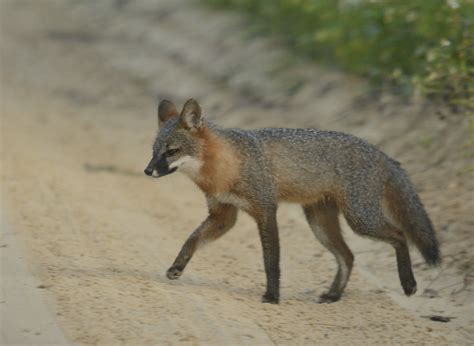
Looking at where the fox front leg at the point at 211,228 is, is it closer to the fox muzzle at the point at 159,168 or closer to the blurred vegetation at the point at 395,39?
the fox muzzle at the point at 159,168

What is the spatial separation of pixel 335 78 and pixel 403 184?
5284 mm

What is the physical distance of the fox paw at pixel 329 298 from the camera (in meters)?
7.81

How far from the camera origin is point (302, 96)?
42.9ft

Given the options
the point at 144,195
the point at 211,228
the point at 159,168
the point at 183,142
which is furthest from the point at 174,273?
the point at 144,195

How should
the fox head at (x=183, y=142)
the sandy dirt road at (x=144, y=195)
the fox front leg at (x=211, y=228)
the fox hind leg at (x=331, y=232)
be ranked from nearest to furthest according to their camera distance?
1. the sandy dirt road at (x=144, y=195)
2. the fox head at (x=183, y=142)
3. the fox front leg at (x=211, y=228)
4. the fox hind leg at (x=331, y=232)

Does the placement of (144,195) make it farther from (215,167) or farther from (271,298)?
(271,298)

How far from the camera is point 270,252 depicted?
24.8ft

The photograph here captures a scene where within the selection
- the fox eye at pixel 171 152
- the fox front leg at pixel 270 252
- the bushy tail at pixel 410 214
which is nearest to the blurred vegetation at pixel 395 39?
the bushy tail at pixel 410 214

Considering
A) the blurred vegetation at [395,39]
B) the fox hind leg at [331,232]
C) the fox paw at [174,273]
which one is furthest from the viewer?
the blurred vegetation at [395,39]

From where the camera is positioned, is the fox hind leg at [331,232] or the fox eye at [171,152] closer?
the fox eye at [171,152]

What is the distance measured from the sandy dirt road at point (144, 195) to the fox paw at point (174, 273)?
57 millimetres

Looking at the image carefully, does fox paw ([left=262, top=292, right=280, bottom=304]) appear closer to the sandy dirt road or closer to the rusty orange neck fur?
the sandy dirt road

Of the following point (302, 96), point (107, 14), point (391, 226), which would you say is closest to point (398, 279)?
point (391, 226)

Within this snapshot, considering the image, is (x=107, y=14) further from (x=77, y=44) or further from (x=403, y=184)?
(x=403, y=184)
